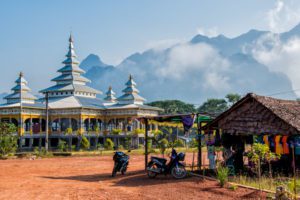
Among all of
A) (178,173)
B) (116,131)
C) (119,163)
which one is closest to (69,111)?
(116,131)

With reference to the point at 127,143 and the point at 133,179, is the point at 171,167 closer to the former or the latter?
the point at 133,179

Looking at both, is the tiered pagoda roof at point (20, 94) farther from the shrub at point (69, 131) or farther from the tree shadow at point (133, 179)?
the tree shadow at point (133, 179)

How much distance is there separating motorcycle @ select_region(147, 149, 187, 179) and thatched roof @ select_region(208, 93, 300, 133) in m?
2.20

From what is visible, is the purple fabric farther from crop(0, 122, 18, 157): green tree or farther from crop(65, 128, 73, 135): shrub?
crop(65, 128, 73, 135): shrub

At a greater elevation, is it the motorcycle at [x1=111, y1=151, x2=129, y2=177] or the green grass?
the motorcycle at [x1=111, y1=151, x2=129, y2=177]

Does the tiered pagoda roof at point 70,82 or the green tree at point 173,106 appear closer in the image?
the tiered pagoda roof at point 70,82

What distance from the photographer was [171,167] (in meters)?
14.4

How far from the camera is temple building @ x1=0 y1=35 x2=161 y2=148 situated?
1721 inches

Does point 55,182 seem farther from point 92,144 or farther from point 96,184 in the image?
point 92,144

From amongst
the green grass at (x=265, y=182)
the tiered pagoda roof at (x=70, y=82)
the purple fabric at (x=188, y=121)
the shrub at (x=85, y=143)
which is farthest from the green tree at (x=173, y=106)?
the green grass at (x=265, y=182)

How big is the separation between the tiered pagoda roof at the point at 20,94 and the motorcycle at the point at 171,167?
35.8 metres

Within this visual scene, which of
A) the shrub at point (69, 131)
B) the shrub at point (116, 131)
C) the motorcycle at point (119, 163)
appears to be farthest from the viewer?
the shrub at point (116, 131)

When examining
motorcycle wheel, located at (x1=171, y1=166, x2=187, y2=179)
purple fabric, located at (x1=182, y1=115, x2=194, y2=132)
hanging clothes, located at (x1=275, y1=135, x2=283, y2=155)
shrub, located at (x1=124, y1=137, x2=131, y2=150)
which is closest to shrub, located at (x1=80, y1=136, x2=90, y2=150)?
shrub, located at (x1=124, y1=137, x2=131, y2=150)

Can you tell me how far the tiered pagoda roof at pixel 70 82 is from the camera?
166ft
